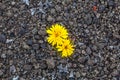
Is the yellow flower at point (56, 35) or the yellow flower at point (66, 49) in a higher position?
the yellow flower at point (56, 35)

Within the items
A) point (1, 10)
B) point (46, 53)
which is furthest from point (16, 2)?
point (46, 53)

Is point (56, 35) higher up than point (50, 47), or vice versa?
point (56, 35)

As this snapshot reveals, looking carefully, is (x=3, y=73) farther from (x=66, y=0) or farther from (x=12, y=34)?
(x=66, y=0)

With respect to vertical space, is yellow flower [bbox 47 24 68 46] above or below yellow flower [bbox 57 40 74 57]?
above

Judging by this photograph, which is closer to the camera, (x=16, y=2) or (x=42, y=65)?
(x=42, y=65)
